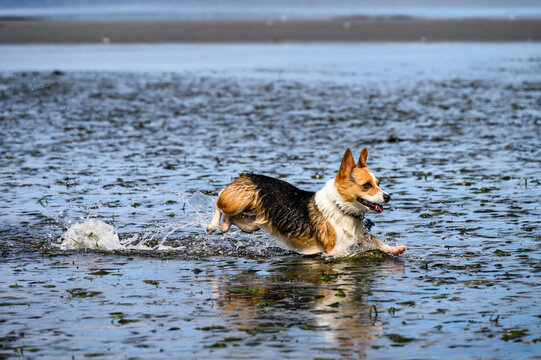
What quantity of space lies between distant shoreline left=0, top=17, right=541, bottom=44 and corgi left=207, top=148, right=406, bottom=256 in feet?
143

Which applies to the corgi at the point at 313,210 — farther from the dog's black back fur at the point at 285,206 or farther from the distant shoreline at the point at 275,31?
the distant shoreline at the point at 275,31

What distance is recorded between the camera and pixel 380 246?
38.3 ft

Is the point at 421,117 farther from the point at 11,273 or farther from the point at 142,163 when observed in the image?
the point at 11,273

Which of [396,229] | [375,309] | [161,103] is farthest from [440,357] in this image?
[161,103]

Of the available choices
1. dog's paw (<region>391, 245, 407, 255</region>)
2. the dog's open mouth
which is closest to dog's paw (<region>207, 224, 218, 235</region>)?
the dog's open mouth

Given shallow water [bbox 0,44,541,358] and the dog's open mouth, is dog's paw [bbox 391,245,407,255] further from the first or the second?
the dog's open mouth

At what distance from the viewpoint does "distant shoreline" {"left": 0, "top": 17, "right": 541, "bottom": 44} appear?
5647 cm

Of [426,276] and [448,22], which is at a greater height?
[448,22]

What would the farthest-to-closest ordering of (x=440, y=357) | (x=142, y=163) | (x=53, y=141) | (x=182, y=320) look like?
(x=53, y=141), (x=142, y=163), (x=182, y=320), (x=440, y=357)

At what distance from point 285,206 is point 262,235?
1406 mm

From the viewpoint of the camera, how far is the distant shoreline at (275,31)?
56.5 m

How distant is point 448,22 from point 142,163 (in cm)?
5042

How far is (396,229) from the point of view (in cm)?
1329

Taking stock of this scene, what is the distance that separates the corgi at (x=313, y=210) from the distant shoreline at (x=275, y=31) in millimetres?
43710
